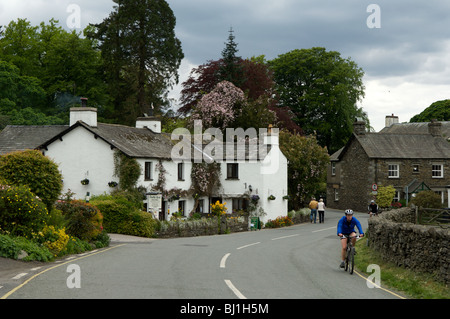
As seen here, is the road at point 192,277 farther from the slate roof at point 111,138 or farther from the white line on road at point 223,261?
the slate roof at point 111,138

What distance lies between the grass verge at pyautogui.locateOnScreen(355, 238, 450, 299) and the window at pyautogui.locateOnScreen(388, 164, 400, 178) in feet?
132

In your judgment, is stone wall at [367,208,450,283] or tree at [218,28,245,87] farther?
tree at [218,28,245,87]

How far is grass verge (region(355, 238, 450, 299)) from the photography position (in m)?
12.5

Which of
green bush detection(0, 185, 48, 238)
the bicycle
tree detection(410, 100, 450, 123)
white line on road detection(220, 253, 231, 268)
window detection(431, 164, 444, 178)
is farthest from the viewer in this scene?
tree detection(410, 100, 450, 123)

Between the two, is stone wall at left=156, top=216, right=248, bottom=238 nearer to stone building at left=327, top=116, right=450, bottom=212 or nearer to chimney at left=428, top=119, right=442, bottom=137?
stone building at left=327, top=116, right=450, bottom=212

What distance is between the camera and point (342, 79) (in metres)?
71.4

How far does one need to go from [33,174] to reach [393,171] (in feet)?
145

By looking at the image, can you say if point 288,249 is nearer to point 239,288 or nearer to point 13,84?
point 239,288

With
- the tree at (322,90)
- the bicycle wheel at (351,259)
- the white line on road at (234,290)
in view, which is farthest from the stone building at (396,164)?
the white line on road at (234,290)

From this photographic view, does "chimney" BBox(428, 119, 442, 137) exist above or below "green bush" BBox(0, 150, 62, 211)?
above

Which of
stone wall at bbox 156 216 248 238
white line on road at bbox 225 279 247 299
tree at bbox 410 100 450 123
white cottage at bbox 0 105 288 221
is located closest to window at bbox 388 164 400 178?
white cottage at bbox 0 105 288 221

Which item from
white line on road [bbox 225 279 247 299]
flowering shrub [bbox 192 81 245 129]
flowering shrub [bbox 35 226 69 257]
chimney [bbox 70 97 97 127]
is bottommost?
white line on road [bbox 225 279 247 299]

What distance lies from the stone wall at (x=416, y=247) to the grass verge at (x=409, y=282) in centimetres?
20

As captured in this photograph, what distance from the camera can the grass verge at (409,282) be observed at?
40.9 ft
